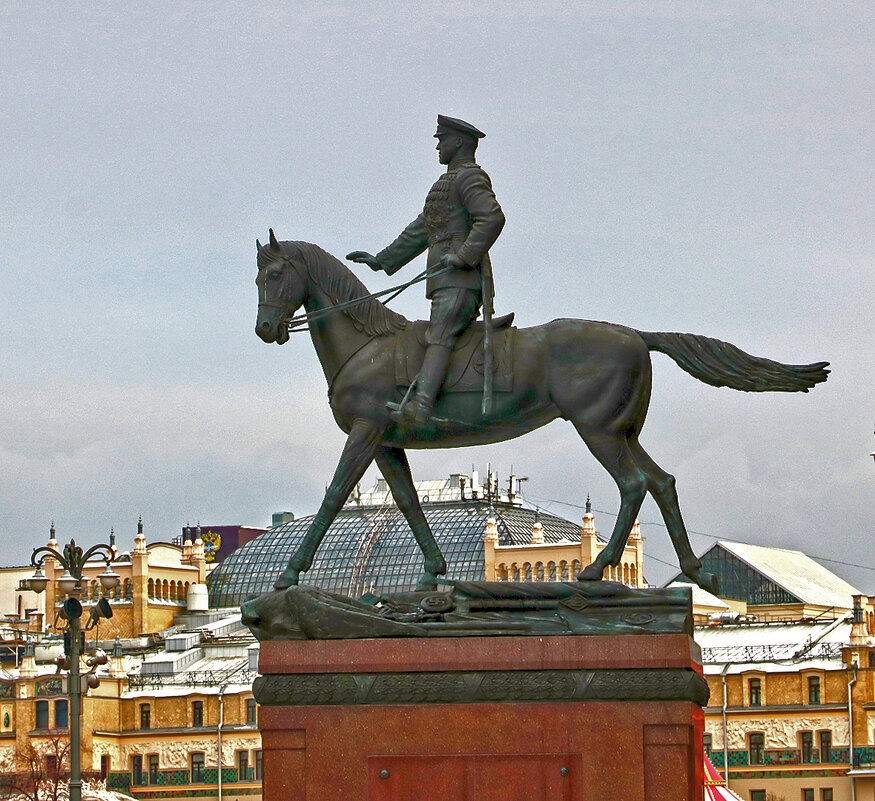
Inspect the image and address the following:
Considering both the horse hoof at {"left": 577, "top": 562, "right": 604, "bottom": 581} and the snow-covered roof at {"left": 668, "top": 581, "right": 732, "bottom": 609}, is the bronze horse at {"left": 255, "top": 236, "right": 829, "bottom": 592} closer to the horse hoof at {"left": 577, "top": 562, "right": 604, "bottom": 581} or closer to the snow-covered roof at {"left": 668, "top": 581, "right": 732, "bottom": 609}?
the horse hoof at {"left": 577, "top": 562, "right": 604, "bottom": 581}

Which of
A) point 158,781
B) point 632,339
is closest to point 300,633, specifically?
point 632,339

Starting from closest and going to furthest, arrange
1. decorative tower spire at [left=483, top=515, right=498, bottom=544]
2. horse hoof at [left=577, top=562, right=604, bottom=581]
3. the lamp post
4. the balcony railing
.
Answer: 1. horse hoof at [left=577, top=562, right=604, bottom=581]
2. the lamp post
3. the balcony railing
4. decorative tower spire at [left=483, top=515, right=498, bottom=544]

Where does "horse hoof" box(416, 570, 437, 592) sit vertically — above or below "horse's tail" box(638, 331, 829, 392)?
below

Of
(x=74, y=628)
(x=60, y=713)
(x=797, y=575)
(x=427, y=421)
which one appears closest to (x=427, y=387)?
(x=427, y=421)

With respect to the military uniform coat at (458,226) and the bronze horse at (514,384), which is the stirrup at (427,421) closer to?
the bronze horse at (514,384)

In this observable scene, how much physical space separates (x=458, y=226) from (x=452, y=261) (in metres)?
0.38

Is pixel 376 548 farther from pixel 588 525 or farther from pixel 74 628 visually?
pixel 74 628

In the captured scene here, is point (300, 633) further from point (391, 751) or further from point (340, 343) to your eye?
point (340, 343)

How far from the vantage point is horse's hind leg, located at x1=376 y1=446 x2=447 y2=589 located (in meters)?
16.0

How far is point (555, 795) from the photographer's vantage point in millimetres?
14734

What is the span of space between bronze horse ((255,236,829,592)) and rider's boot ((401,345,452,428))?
0.15m

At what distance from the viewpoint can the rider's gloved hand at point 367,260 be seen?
16.4 meters

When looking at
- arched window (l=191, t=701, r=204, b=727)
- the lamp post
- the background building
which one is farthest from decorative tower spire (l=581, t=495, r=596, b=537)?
the lamp post

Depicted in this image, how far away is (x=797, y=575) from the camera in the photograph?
135000mm
